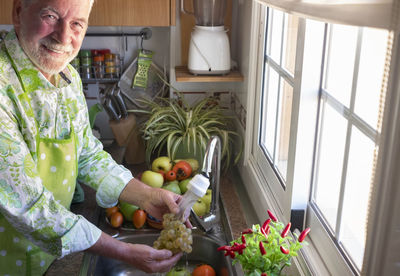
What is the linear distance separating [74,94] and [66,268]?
0.57 metres

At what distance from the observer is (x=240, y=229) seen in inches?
70.9

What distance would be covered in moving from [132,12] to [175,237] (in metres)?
1.14

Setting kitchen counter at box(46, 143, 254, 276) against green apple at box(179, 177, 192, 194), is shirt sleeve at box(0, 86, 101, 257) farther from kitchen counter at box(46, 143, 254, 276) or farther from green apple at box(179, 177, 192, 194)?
green apple at box(179, 177, 192, 194)

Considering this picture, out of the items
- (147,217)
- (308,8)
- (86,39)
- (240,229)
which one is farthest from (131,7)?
(308,8)

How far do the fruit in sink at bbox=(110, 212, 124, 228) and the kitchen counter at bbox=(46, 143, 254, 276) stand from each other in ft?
0.24

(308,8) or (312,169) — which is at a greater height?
(308,8)

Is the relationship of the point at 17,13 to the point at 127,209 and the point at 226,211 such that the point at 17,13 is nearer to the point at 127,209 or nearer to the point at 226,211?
the point at 127,209

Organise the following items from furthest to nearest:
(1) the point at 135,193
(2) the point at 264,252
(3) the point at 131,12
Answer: (3) the point at 131,12 < (1) the point at 135,193 < (2) the point at 264,252

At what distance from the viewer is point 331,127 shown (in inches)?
52.8

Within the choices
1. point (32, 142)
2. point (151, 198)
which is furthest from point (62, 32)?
point (151, 198)

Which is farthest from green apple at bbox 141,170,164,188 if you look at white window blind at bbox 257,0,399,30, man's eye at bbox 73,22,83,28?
white window blind at bbox 257,0,399,30

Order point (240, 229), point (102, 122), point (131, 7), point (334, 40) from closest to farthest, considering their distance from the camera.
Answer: point (334, 40) < point (240, 229) < point (131, 7) < point (102, 122)

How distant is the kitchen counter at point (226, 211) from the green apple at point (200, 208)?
9 centimetres

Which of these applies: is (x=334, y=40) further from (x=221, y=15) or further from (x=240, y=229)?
(x=221, y=15)
